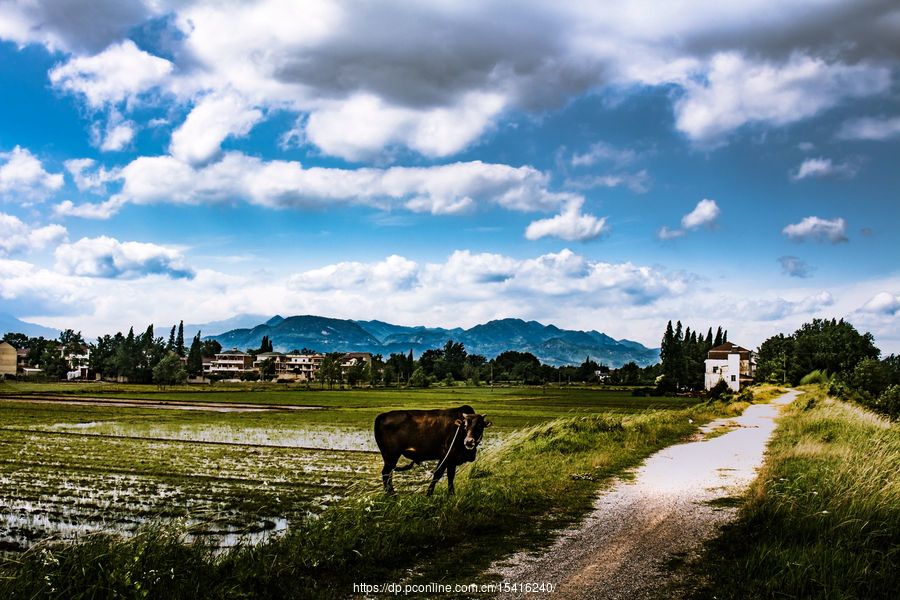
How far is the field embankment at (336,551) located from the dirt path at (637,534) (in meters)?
0.53

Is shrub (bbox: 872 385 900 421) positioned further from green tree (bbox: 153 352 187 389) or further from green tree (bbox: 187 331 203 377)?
green tree (bbox: 187 331 203 377)

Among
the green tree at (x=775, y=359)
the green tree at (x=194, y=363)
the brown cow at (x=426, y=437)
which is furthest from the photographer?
the green tree at (x=194, y=363)

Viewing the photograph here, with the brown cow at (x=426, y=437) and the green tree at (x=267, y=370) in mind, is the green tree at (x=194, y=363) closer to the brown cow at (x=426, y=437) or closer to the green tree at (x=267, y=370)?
the green tree at (x=267, y=370)

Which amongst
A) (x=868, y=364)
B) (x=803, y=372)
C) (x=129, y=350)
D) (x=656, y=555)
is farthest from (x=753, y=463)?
(x=129, y=350)

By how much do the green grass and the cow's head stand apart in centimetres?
376

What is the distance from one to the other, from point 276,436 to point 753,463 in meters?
20.2

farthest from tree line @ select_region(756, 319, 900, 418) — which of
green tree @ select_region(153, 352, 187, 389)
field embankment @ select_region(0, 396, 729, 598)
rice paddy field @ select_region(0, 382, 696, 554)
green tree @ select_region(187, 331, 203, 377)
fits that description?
green tree @ select_region(187, 331, 203, 377)

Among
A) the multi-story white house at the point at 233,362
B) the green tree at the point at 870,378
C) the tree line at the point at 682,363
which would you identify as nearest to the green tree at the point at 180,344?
the multi-story white house at the point at 233,362

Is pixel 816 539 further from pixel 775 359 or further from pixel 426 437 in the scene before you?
pixel 775 359

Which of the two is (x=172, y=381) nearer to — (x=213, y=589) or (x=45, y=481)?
(x=45, y=481)

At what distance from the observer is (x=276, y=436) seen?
2978 cm

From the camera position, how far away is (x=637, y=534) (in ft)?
30.7

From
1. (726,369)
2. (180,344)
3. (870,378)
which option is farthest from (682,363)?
(180,344)

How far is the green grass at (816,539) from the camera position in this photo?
7038 millimetres
